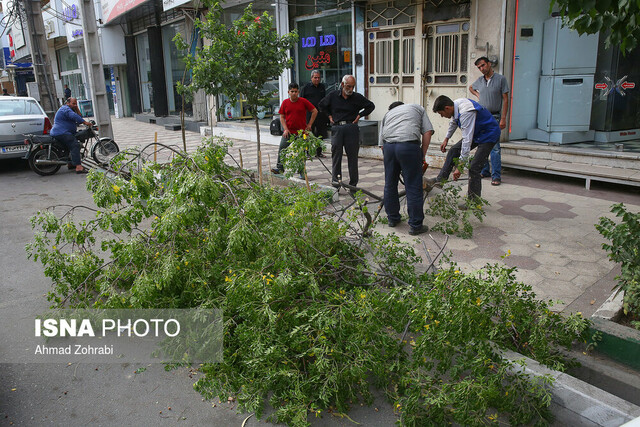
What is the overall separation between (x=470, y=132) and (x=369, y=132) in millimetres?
5008

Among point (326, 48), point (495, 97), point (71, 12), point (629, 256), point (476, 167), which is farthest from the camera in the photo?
point (71, 12)

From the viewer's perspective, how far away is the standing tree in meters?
7.06

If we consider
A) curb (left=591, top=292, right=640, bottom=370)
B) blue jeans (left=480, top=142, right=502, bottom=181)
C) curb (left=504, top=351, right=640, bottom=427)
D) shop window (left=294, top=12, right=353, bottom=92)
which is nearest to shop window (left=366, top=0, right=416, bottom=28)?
shop window (left=294, top=12, right=353, bottom=92)

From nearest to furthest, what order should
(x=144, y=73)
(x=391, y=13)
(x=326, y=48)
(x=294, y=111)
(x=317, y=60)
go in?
(x=294, y=111), (x=391, y=13), (x=326, y=48), (x=317, y=60), (x=144, y=73)

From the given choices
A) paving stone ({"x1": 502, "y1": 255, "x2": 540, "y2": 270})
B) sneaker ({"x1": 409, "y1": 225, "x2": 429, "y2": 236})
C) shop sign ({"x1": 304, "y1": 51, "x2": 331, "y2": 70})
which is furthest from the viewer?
shop sign ({"x1": 304, "y1": 51, "x2": 331, "y2": 70})

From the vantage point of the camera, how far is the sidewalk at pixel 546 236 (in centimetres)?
461

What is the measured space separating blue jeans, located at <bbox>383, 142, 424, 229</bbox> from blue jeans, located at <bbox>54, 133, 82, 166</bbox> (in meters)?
8.31

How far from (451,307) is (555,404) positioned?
91cm

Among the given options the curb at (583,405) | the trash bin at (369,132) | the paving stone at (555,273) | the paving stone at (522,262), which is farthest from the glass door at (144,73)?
the curb at (583,405)

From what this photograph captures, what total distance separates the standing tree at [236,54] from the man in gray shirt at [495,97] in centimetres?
333

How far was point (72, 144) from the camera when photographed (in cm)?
1137

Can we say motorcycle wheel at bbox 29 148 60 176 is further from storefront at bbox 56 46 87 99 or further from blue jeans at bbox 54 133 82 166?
storefront at bbox 56 46 87 99

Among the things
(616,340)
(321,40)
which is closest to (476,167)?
(616,340)

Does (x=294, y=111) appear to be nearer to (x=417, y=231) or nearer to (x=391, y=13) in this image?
(x=417, y=231)
